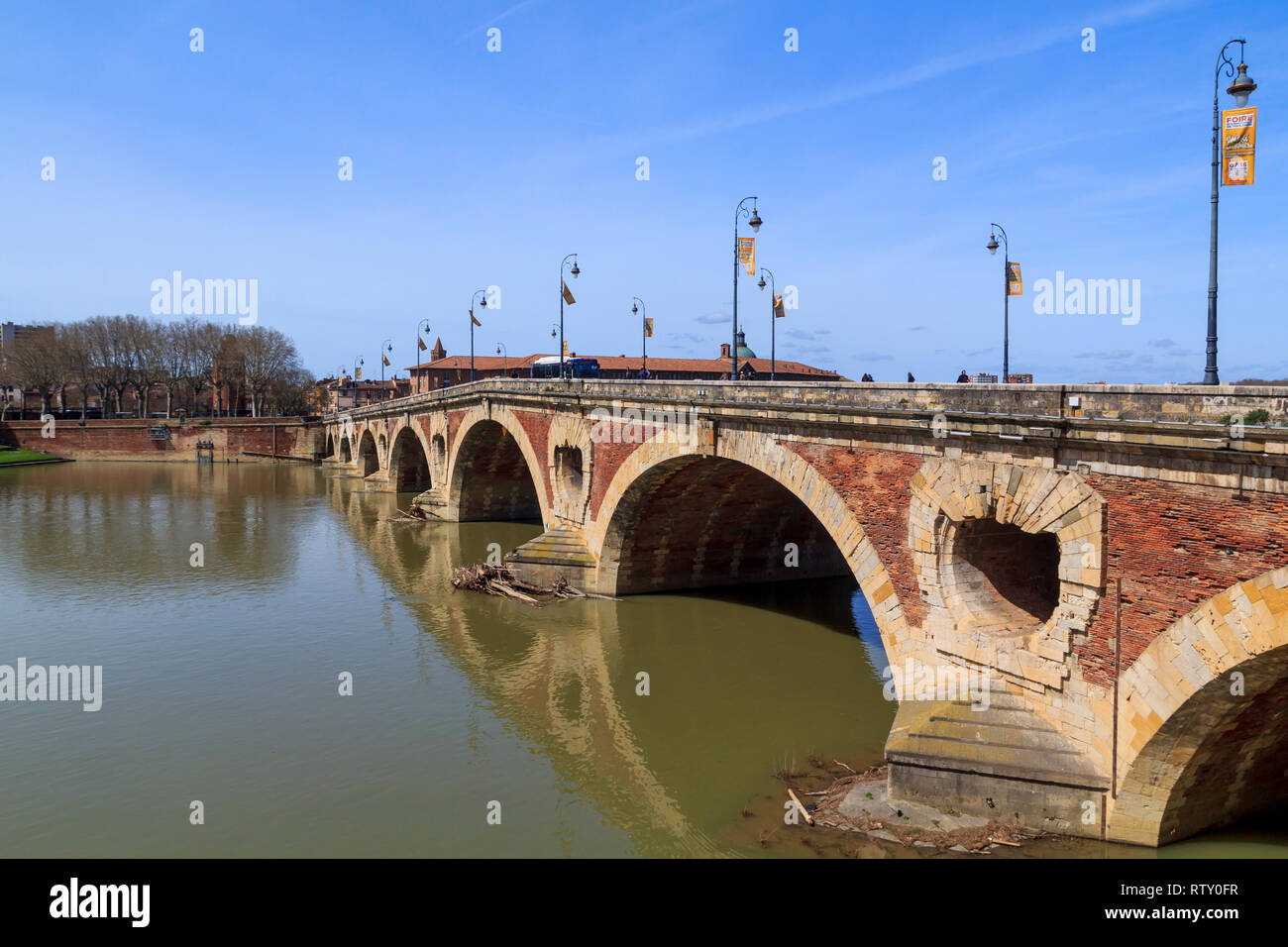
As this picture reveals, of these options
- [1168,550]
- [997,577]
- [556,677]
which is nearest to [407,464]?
[556,677]

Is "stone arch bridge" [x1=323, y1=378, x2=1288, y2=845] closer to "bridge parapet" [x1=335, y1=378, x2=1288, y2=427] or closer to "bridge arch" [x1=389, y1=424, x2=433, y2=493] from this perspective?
"bridge parapet" [x1=335, y1=378, x2=1288, y2=427]

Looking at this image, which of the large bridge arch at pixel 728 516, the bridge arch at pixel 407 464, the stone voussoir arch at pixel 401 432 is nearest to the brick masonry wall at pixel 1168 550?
the large bridge arch at pixel 728 516

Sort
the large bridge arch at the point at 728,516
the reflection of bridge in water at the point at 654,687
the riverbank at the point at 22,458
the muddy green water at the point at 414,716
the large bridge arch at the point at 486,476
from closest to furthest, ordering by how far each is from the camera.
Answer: the muddy green water at the point at 414,716
the reflection of bridge in water at the point at 654,687
the large bridge arch at the point at 728,516
the large bridge arch at the point at 486,476
the riverbank at the point at 22,458

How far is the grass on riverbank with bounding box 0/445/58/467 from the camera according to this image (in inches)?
2726

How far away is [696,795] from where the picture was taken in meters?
13.3

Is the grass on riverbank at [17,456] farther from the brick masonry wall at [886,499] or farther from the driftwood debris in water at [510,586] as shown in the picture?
the brick masonry wall at [886,499]

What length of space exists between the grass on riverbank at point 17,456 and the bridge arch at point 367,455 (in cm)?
2812

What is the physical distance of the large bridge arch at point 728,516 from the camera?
14.6m

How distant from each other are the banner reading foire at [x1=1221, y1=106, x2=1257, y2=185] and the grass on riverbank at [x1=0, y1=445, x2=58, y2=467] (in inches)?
3134

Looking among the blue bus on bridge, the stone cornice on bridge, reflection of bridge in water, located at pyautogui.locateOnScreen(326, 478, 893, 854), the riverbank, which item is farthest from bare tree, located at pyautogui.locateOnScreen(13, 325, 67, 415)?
the stone cornice on bridge

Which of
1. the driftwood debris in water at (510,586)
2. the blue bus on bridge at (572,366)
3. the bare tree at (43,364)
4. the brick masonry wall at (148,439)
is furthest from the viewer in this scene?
the bare tree at (43,364)

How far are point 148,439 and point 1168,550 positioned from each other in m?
82.8
